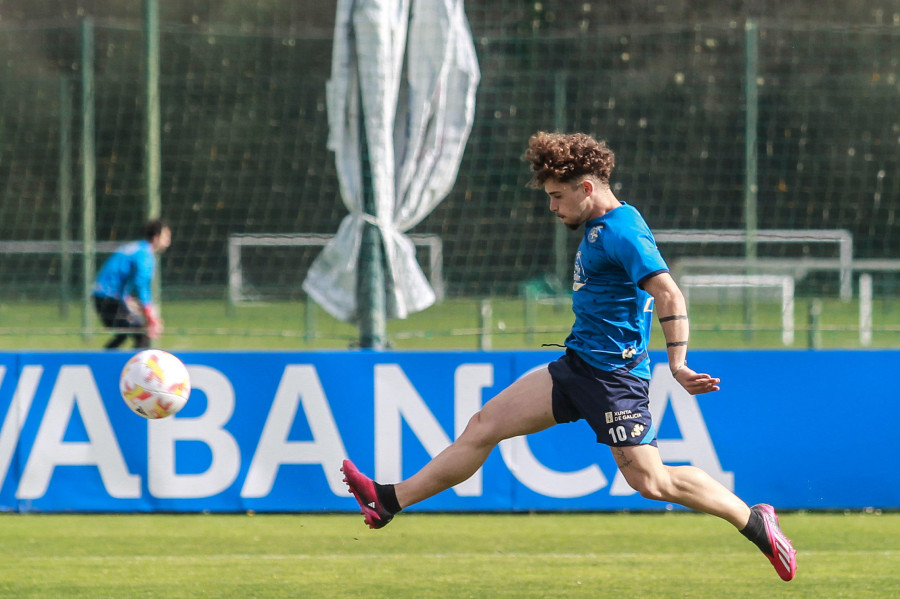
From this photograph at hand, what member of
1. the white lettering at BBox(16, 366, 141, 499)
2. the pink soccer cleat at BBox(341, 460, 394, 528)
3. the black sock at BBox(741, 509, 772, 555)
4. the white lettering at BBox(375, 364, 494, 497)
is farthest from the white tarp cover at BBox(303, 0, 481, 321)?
the black sock at BBox(741, 509, 772, 555)

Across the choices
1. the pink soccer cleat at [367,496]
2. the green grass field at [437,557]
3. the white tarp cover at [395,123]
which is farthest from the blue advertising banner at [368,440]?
the pink soccer cleat at [367,496]

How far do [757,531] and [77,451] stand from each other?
4.59 meters

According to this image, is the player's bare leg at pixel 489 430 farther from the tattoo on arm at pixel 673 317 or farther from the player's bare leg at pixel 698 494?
the tattoo on arm at pixel 673 317

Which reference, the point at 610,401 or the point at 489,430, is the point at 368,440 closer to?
the point at 489,430

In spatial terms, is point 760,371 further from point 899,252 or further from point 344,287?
point 899,252

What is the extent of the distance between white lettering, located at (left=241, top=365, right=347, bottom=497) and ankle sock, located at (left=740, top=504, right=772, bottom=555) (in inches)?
132

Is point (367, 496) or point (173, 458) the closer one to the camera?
point (367, 496)

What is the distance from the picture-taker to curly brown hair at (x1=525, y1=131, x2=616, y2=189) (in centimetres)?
521

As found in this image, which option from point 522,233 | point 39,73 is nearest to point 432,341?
point 522,233

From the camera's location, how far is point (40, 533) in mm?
7395

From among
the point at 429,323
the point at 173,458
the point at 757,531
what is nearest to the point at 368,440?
the point at 173,458

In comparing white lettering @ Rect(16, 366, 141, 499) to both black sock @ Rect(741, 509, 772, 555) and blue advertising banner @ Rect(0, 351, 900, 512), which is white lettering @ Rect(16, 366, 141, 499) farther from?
black sock @ Rect(741, 509, 772, 555)

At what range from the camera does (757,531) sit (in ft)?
17.2

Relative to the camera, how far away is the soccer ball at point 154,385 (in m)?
6.50
